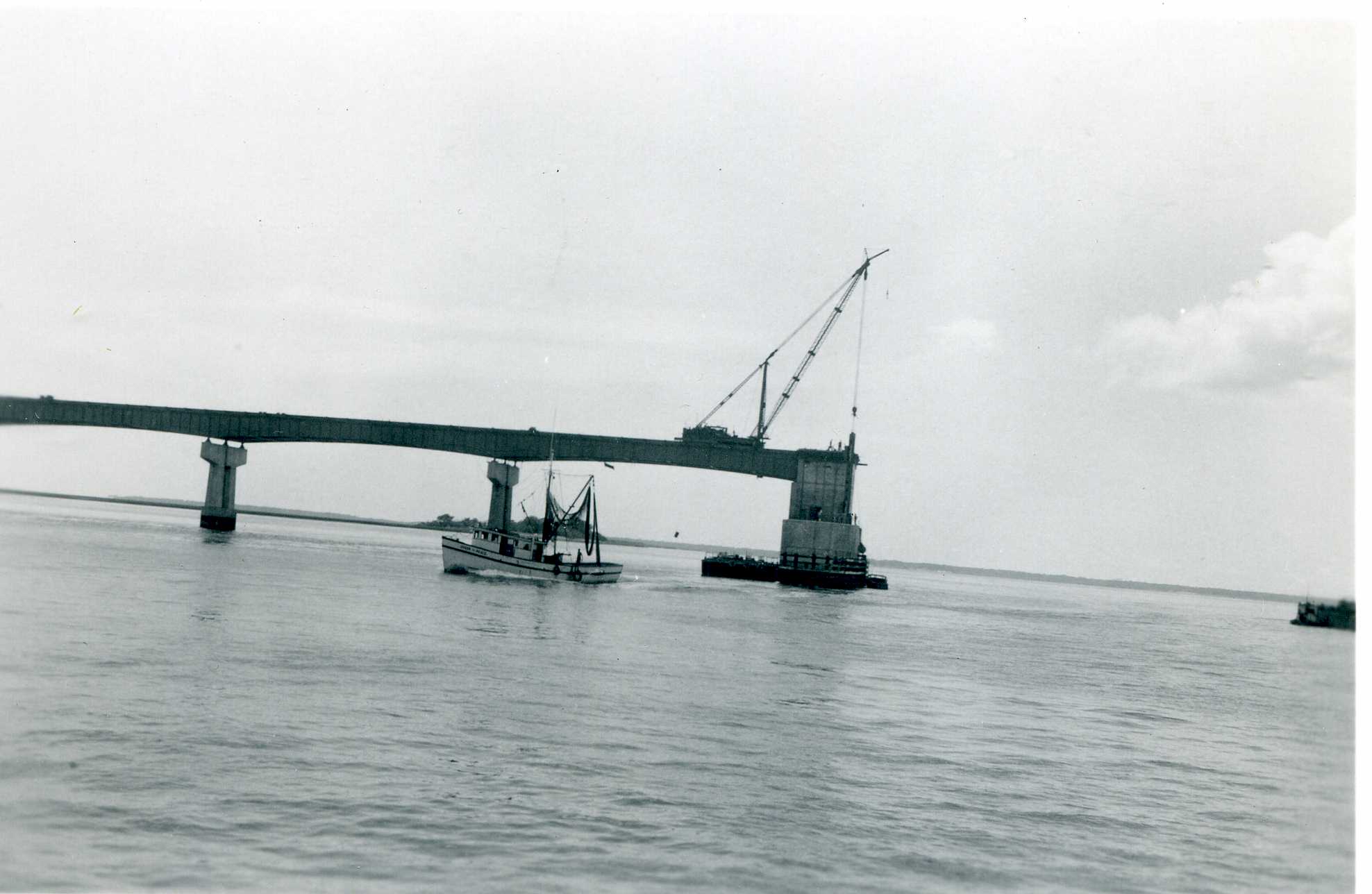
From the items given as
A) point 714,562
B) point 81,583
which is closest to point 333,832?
point 81,583

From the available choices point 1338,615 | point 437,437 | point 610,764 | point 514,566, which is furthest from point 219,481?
point 1338,615

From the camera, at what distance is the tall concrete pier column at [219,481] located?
13438cm

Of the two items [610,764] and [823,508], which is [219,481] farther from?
[610,764]

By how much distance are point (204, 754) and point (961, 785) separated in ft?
46.9

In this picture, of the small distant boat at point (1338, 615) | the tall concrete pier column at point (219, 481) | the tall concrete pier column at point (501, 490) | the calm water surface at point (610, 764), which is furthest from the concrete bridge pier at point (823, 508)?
the small distant boat at point (1338, 615)

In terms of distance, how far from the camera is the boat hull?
3408 inches

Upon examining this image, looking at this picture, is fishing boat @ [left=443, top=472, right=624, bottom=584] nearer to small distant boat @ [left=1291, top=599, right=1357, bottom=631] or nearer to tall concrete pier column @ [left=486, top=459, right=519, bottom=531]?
tall concrete pier column @ [left=486, top=459, right=519, bottom=531]

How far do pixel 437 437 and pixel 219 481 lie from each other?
3141cm

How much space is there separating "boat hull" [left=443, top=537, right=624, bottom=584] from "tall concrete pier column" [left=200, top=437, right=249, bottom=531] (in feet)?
187

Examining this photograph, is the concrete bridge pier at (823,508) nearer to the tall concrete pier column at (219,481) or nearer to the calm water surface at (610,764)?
the tall concrete pier column at (219,481)

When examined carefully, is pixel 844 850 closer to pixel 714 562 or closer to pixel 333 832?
pixel 333 832

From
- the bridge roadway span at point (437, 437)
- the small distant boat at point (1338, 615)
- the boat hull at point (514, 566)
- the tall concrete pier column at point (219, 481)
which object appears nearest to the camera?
the small distant boat at point (1338, 615)

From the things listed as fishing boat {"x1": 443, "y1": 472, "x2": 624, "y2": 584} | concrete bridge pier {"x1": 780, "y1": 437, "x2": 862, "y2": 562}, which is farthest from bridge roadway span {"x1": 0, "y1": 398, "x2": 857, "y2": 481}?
fishing boat {"x1": 443, "y1": 472, "x2": 624, "y2": 584}

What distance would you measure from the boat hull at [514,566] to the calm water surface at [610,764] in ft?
129
